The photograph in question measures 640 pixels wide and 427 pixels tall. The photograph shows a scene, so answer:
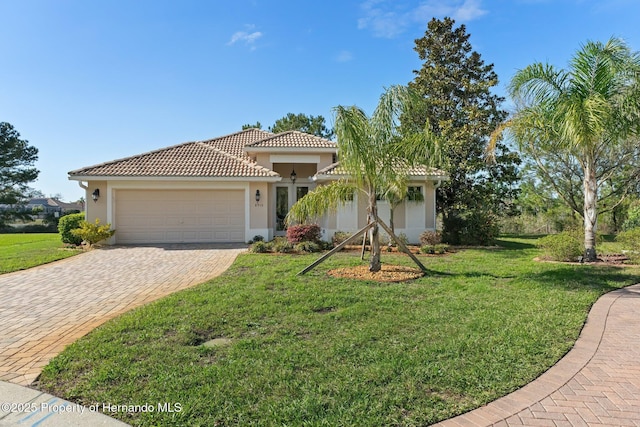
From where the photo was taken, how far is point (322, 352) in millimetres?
4422

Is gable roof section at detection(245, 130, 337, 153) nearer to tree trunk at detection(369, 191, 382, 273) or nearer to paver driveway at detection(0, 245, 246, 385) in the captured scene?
paver driveway at detection(0, 245, 246, 385)

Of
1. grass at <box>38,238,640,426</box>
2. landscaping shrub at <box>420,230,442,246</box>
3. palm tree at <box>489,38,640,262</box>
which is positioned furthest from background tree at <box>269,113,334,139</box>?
grass at <box>38,238,640,426</box>

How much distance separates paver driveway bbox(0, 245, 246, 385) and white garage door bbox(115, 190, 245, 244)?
111 inches

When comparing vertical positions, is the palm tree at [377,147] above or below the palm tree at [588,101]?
below

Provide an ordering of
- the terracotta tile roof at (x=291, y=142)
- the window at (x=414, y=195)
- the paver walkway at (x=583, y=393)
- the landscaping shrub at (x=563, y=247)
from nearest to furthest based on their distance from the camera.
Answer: the paver walkway at (x=583, y=393)
the landscaping shrub at (x=563, y=247)
the window at (x=414, y=195)
the terracotta tile roof at (x=291, y=142)

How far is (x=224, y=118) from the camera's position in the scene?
21.1 metres

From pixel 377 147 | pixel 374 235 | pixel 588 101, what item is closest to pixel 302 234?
pixel 374 235

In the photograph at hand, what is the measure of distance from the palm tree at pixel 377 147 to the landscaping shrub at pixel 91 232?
1153 cm

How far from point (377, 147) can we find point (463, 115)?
1503cm

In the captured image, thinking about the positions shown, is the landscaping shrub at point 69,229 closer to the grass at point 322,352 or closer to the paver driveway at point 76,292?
the paver driveway at point 76,292

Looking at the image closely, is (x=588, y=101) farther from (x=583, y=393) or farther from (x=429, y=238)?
(x=583, y=393)

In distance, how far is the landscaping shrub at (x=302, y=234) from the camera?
14.7m

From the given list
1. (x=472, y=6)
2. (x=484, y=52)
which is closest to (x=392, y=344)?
(x=472, y=6)

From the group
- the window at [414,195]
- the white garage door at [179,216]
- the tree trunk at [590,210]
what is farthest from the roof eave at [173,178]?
the tree trunk at [590,210]
